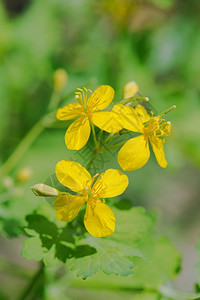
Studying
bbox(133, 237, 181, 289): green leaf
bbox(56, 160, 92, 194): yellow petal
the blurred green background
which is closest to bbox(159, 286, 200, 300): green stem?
bbox(133, 237, 181, 289): green leaf

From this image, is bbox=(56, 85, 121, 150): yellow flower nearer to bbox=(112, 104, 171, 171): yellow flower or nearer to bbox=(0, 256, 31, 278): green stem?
bbox=(112, 104, 171, 171): yellow flower

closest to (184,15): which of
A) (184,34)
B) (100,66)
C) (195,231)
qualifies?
(184,34)

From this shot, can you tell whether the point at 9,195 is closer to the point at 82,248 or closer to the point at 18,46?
the point at 82,248

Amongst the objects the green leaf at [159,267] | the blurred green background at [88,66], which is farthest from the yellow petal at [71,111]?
the blurred green background at [88,66]

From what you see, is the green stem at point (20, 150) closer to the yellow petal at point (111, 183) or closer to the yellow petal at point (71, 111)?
the yellow petal at point (71, 111)

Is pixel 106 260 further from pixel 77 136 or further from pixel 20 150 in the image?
pixel 20 150

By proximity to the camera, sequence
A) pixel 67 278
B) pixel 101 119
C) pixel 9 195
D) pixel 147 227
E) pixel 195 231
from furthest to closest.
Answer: pixel 195 231 < pixel 67 278 < pixel 9 195 < pixel 147 227 < pixel 101 119
